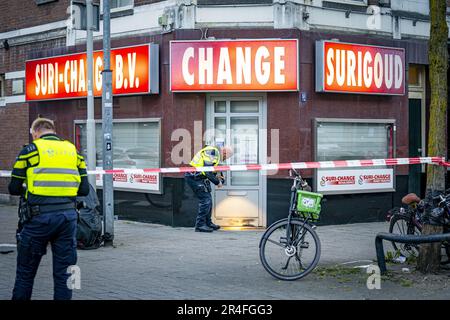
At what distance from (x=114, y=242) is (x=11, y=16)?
966cm

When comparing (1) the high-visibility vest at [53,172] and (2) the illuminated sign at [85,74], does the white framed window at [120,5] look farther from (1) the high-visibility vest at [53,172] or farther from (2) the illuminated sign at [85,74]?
(1) the high-visibility vest at [53,172]

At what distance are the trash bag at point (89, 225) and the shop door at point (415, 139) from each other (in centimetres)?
829

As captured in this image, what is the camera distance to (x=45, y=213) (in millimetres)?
6758

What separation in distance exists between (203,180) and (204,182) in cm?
4

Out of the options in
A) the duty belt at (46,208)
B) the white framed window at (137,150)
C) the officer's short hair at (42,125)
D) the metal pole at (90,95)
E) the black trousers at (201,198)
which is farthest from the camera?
the white framed window at (137,150)

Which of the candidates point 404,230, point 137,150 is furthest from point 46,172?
point 137,150

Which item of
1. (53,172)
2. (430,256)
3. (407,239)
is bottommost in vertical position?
(430,256)

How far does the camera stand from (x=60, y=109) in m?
17.5

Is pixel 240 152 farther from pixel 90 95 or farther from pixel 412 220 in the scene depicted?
pixel 412 220

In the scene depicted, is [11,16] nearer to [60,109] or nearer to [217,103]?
[60,109]

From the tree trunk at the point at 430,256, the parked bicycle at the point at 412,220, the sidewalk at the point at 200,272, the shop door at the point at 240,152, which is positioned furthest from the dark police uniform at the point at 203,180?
the tree trunk at the point at 430,256

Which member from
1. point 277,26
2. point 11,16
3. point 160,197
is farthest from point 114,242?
point 11,16

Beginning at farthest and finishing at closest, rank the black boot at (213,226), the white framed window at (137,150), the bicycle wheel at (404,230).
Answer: the white framed window at (137,150)
the black boot at (213,226)
the bicycle wheel at (404,230)

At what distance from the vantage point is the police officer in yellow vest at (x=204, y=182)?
1365cm
